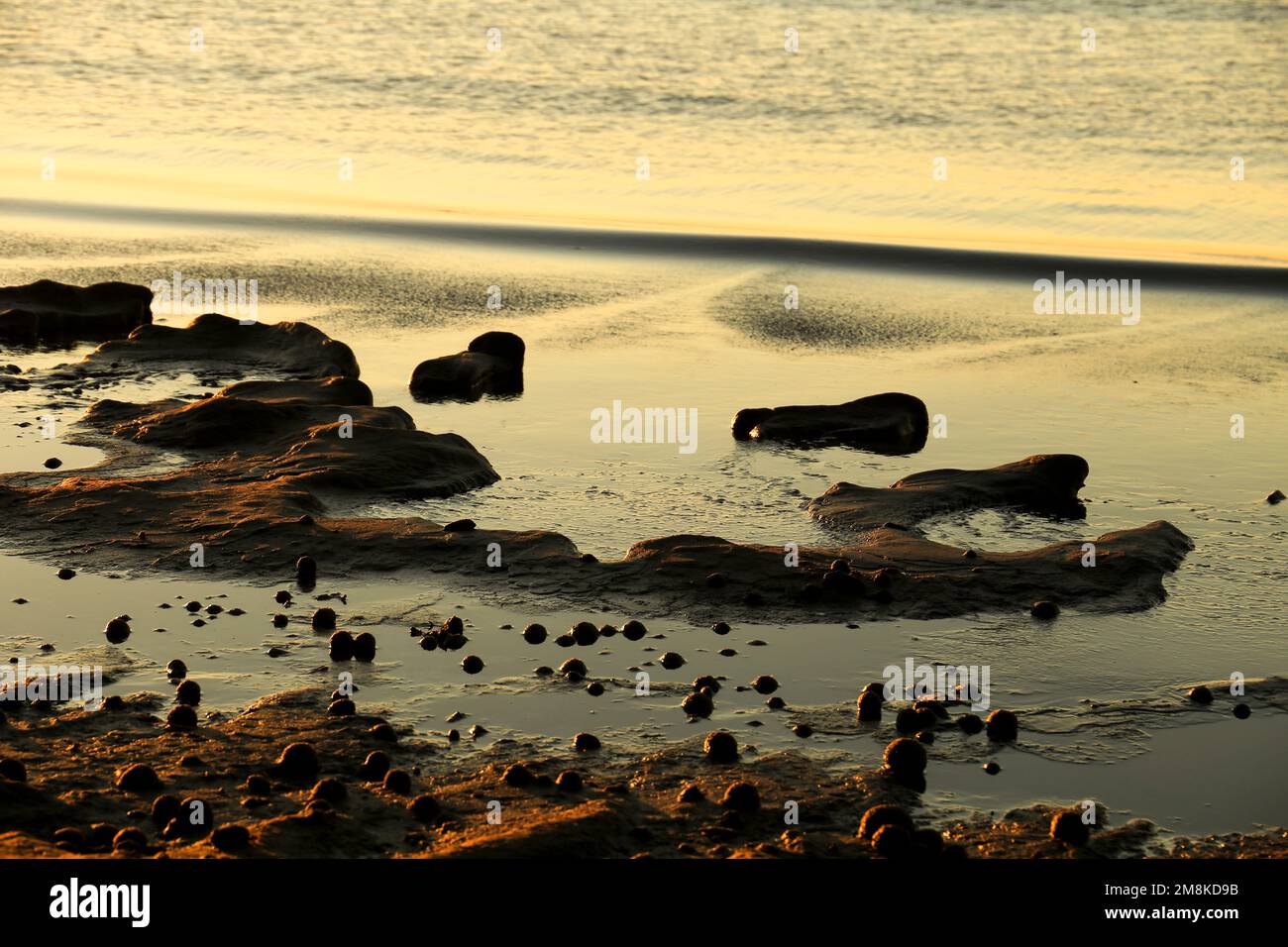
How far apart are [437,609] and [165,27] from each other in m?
47.1

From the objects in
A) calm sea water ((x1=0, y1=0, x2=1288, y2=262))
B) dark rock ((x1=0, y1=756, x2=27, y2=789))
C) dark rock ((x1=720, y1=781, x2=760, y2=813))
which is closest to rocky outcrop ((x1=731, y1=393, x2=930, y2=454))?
dark rock ((x1=720, y1=781, x2=760, y2=813))

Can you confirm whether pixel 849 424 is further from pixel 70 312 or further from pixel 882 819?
pixel 70 312

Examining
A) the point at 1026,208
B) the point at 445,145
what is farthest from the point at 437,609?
the point at 445,145

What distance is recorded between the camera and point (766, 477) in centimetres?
1441

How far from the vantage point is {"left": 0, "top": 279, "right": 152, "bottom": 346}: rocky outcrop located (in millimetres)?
20203

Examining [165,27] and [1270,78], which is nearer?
[1270,78]

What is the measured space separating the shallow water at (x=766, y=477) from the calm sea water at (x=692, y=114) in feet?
13.5

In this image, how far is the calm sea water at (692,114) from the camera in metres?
29.2

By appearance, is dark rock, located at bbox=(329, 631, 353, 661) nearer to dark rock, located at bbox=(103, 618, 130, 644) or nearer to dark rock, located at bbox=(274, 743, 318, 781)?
dark rock, located at bbox=(103, 618, 130, 644)

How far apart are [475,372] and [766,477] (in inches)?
172

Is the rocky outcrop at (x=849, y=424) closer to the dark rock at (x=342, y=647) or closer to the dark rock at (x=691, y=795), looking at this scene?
the dark rock at (x=342, y=647)

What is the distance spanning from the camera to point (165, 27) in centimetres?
5312

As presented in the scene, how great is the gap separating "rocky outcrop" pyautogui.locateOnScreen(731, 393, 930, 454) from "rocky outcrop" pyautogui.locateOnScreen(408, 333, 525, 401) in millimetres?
3036
